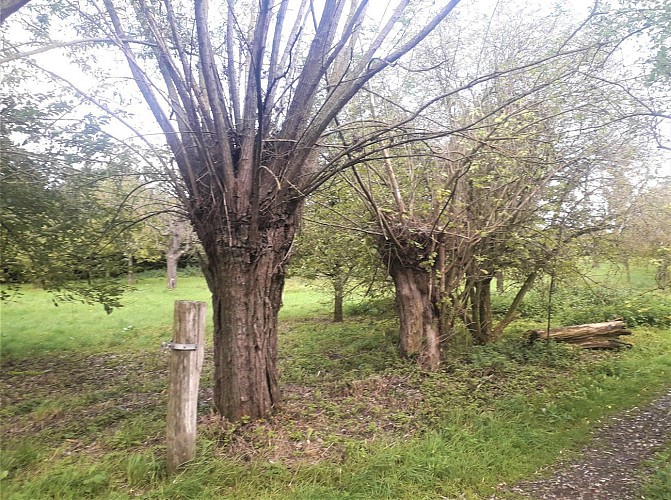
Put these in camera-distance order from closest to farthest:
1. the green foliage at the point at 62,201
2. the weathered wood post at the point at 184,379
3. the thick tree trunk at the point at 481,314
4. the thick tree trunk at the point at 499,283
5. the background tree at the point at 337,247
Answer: the weathered wood post at the point at 184,379, the green foliage at the point at 62,201, the background tree at the point at 337,247, the thick tree trunk at the point at 499,283, the thick tree trunk at the point at 481,314

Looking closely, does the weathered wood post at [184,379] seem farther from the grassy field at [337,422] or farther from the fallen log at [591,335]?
the fallen log at [591,335]

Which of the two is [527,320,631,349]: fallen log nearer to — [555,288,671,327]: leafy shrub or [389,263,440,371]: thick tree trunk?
[555,288,671,327]: leafy shrub

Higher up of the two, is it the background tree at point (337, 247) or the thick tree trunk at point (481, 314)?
the background tree at point (337, 247)

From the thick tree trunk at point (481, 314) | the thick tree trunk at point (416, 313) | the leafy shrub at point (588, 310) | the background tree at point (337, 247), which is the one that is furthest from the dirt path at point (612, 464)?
the leafy shrub at point (588, 310)

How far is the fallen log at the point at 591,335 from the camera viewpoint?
9.22m

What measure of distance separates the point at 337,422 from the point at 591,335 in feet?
22.4

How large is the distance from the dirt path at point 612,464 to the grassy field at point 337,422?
0.16 m

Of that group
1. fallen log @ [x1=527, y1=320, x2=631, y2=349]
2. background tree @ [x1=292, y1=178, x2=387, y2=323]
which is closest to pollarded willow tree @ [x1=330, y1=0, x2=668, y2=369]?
background tree @ [x1=292, y1=178, x2=387, y2=323]

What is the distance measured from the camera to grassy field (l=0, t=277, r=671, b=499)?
151 inches

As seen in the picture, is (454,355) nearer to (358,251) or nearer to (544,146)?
(358,251)

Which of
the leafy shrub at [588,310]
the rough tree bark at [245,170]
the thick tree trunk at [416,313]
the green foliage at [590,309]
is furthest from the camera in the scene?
the leafy shrub at [588,310]

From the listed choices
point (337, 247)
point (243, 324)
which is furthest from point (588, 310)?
point (243, 324)

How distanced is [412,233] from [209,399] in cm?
381

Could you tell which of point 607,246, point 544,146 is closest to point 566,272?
point 607,246
